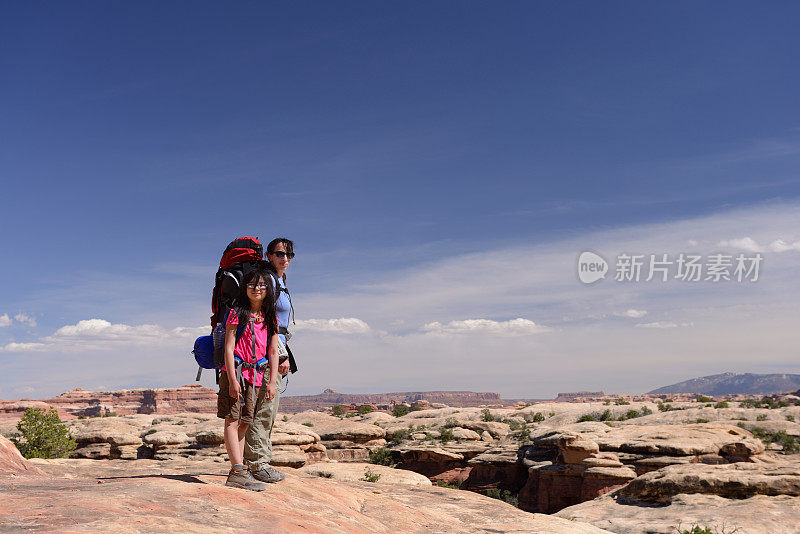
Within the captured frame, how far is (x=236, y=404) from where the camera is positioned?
623cm

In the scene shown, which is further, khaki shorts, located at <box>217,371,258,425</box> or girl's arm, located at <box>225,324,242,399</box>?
khaki shorts, located at <box>217,371,258,425</box>

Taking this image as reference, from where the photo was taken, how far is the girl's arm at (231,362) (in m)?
6.01

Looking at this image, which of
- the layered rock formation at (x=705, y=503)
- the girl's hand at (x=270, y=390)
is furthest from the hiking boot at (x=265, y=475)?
the layered rock formation at (x=705, y=503)

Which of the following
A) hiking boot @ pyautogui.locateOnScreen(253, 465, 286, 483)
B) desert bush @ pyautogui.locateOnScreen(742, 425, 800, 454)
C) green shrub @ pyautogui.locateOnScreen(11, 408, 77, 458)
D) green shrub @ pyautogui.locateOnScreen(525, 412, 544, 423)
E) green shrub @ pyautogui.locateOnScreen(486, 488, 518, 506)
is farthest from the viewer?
green shrub @ pyautogui.locateOnScreen(525, 412, 544, 423)

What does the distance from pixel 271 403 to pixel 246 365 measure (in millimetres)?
673

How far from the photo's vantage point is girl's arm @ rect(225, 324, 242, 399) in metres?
6.01

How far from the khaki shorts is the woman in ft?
0.60

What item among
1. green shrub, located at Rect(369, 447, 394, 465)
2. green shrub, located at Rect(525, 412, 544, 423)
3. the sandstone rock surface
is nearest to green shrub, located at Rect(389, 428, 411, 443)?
green shrub, located at Rect(369, 447, 394, 465)

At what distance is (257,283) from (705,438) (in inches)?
1042

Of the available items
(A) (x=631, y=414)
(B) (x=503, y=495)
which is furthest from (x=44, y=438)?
(A) (x=631, y=414)

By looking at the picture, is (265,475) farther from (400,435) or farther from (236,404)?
(400,435)

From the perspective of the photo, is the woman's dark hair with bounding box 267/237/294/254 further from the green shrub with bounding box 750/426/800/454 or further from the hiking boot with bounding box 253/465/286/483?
the green shrub with bounding box 750/426/800/454

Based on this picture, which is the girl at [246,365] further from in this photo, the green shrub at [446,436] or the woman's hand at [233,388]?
the green shrub at [446,436]

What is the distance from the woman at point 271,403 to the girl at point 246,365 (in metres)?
0.10
